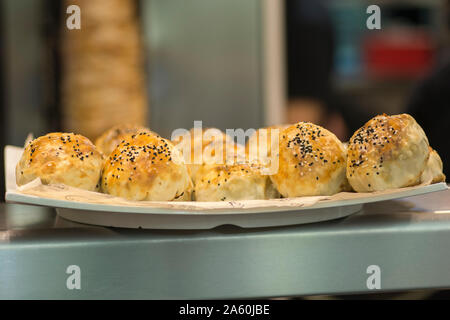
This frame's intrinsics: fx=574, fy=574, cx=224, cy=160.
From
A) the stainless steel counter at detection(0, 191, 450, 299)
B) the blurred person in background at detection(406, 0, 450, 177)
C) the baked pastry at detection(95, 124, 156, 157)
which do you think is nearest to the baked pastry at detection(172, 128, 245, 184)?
the baked pastry at detection(95, 124, 156, 157)

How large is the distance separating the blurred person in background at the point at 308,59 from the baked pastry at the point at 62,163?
267 cm

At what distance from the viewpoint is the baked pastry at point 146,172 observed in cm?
108

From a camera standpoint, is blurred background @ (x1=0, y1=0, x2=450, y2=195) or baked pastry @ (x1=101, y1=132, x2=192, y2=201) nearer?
baked pastry @ (x1=101, y1=132, x2=192, y2=201)

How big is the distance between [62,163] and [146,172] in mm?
164

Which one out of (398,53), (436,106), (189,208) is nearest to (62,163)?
(189,208)

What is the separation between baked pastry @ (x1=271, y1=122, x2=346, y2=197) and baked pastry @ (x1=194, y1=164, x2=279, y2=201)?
29 millimetres

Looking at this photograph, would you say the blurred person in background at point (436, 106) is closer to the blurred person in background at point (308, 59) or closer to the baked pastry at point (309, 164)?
the blurred person in background at point (308, 59)

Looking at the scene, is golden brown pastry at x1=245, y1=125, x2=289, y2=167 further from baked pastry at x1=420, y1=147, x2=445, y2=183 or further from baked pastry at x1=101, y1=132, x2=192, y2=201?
baked pastry at x1=420, y1=147, x2=445, y2=183

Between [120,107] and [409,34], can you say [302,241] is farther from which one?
[409,34]

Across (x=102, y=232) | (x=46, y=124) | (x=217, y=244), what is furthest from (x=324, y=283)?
(x=46, y=124)

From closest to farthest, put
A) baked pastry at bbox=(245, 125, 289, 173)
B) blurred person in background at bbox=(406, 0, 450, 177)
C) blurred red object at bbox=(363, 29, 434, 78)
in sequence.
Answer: baked pastry at bbox=(245, 125, 289, 173)
blurred person in background at bbox=(406, 0, 450, 177)
blurred red object at bbox=(363, 29, 434, 78)

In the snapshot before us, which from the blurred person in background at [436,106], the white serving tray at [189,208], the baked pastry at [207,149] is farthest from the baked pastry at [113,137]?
the blurred person in background at [436,106]

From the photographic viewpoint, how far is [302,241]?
100 cm

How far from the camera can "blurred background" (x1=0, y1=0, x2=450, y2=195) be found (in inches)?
124
